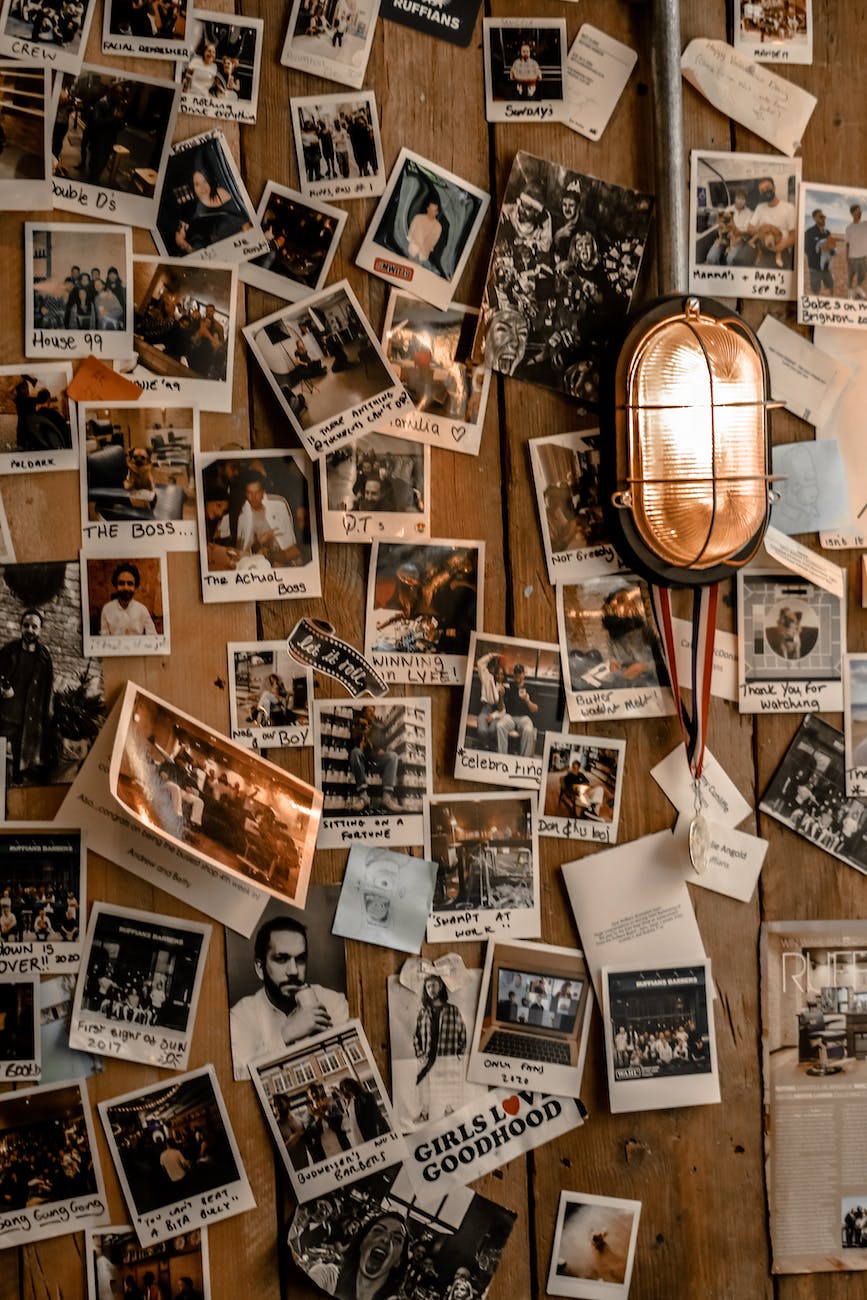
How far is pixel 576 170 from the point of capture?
1.23 meters

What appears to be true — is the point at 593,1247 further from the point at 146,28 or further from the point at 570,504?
the point at 146,28

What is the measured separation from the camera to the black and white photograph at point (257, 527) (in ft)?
3.91

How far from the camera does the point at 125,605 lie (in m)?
1.18

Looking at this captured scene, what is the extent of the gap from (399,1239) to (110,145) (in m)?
1.22

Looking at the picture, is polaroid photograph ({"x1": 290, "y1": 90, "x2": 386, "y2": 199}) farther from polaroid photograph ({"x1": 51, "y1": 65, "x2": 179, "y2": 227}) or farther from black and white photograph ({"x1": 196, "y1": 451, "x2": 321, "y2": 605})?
black and white photograph ({"x1": 196, "y1": 451, "x2": 321, "y2": 605})

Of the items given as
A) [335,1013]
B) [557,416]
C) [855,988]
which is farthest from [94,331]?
[855,988]

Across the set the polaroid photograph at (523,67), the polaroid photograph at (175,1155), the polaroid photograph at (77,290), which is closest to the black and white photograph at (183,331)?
the polaroid photograph at (77,290)

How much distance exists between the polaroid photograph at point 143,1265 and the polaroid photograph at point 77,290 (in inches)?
37.4

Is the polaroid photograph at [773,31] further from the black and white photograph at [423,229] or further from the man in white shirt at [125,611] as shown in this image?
the man in white shirt at [125,611]

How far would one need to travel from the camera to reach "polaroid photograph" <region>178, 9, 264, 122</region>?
46.1 inches

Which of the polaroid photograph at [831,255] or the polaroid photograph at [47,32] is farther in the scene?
the polaroid photograph at [831,255]

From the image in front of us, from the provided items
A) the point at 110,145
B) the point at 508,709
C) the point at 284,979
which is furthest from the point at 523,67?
the point at 284,979

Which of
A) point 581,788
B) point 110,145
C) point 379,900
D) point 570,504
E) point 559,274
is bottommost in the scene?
point 379,900

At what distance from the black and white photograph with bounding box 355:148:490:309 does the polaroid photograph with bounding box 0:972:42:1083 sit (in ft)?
2.89
